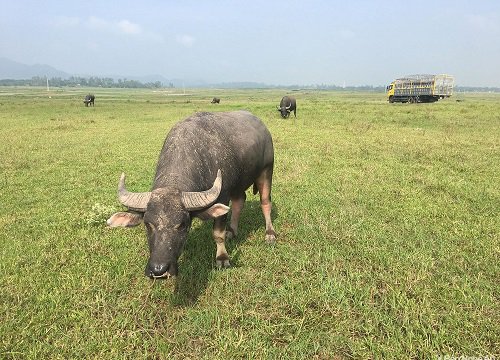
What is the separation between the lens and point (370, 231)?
5645mm

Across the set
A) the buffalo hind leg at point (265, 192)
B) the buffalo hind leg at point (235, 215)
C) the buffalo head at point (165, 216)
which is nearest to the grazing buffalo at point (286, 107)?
the buffalo hind leg at point (265, 192)

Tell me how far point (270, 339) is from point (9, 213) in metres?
5.95

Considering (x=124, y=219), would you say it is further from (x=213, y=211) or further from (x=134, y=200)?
(x=213, y=211)

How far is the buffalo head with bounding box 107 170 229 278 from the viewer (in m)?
3.24

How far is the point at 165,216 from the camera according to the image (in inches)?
131

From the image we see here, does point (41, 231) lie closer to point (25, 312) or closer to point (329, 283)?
point (25, 312)

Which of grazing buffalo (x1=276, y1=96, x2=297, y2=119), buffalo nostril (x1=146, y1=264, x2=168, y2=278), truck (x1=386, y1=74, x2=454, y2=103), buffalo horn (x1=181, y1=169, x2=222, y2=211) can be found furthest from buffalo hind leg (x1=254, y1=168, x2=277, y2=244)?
truck (x1=386, y1=74, x2=454, y2=103)

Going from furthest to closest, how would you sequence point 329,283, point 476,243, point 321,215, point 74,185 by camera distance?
point 74,185
point 321,215
point 476,243
point 329,283

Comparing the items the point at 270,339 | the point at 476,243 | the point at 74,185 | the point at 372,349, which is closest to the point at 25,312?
the point at 270,339

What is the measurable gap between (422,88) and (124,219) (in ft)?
151

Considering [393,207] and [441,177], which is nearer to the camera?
[393,207]

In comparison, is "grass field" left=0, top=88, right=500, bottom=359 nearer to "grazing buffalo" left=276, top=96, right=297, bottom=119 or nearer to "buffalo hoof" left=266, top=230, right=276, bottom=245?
"buffalo hoof" left=266, top=230, right=276, bottom=245

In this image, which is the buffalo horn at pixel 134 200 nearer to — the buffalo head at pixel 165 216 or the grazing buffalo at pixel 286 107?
the buffalo head at pixel 165 216

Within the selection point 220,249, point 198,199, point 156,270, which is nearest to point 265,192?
point 220,249
